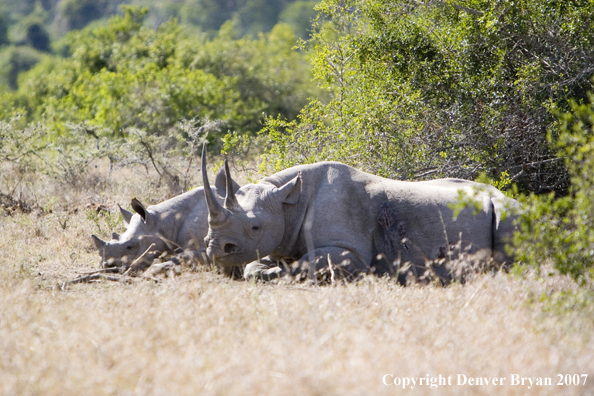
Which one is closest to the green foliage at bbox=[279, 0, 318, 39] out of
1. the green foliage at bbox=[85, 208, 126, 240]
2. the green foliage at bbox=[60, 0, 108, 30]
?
the green foliage at bbox=[60, 0, 108, 30]

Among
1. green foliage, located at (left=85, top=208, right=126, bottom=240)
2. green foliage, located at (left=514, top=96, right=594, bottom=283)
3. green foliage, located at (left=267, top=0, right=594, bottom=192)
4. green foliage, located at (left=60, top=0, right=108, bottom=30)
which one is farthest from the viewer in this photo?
green foliage, located at (left=60, top=0, right=108, bottom=30)

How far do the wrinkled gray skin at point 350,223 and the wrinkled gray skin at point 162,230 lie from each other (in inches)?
27.2

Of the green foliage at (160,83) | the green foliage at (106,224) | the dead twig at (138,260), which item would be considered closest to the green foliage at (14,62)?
the green foliage at (160,83)

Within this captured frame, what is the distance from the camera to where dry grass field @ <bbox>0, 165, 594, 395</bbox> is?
361 centimetres

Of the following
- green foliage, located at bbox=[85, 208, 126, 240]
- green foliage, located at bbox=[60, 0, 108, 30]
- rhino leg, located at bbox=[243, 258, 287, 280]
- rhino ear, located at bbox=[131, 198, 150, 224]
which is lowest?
green foliage, located at bbox=[85, 208, 126, 240]

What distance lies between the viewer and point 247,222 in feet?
21.3

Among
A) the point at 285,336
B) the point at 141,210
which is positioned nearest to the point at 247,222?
the point at 141,210

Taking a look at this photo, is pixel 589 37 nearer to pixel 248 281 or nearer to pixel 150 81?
pixel 248 281

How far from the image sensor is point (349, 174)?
716 cm

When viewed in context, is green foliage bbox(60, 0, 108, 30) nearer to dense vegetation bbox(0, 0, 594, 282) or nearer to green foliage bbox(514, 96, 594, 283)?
dense vegetation bbox(0, 0, 594, 282)

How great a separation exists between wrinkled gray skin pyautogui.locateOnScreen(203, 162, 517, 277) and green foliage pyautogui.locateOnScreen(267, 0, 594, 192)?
2361 millimetres

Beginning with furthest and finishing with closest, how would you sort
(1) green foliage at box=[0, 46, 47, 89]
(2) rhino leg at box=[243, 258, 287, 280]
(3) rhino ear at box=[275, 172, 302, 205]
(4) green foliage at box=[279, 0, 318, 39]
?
(4) green foliage at box=[279, 0, 318, 39] → (1) green foliage at box=[0, 46, 47, 89] → (3) rhino ear at box=[275, 172, 302, 205] → (2) rhino leg at box=[243, 258, 287, 280]

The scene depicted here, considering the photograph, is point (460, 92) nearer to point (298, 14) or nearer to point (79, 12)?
point (298, 14)

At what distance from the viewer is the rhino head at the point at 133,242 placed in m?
7.23
